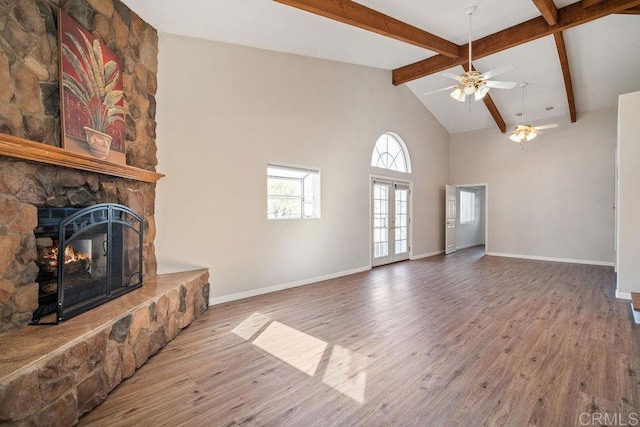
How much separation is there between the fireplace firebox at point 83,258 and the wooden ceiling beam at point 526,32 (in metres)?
5.88

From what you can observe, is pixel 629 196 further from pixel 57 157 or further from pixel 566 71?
pixel 57 157

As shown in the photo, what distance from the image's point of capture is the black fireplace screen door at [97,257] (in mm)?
2205

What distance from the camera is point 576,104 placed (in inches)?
278

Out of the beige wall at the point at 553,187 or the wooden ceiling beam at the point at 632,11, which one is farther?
the beige wall at the point at 553,187

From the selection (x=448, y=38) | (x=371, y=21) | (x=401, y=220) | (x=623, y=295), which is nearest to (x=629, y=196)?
(x=623, y=295)

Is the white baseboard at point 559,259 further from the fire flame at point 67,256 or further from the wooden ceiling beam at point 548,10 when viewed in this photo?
the fire flame at point 67,256

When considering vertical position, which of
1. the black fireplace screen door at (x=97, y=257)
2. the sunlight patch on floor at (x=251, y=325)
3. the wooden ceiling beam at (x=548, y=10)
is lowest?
the sunlight patch on floor at (x=251, y=325)

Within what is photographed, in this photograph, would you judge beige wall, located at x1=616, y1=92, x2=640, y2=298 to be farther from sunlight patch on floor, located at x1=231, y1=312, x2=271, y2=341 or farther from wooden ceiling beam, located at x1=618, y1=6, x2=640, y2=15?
sunlight patch on floor, located at x1=231, y1=312, x2=271, y2=341

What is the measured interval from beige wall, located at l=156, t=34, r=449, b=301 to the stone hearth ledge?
1.19 m

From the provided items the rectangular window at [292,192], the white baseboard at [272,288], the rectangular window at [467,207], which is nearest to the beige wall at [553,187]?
the rectangular window at [467,207]

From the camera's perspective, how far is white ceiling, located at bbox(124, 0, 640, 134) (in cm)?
353

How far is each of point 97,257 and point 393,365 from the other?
2.70m

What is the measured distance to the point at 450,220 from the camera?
877 centimetres

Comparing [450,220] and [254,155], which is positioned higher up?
[254,155]
